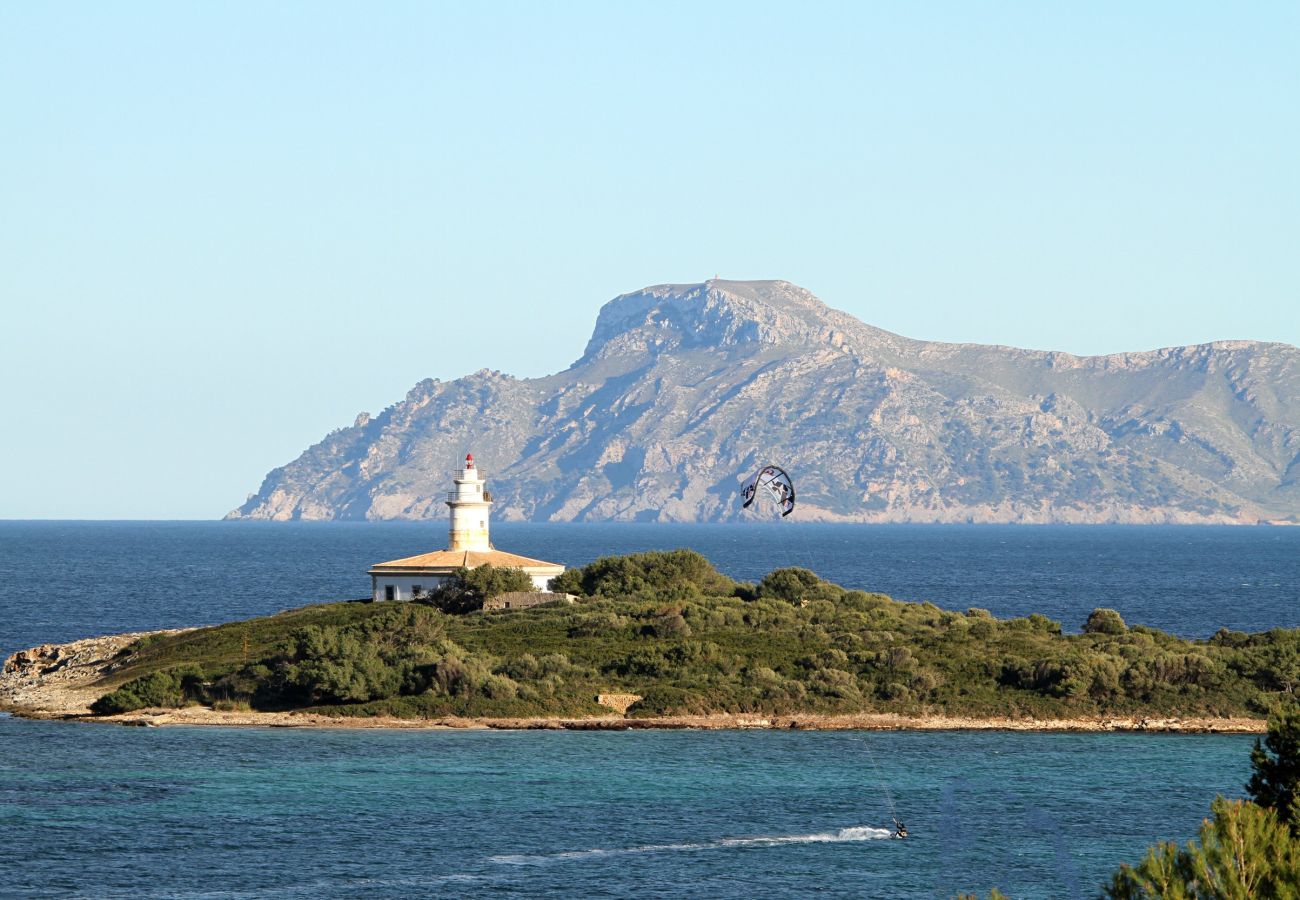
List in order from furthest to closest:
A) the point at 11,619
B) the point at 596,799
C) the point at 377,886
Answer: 1. the point at 11,619
2. the point at 596,799
3. the point at 377,886

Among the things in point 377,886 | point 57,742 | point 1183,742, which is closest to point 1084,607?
point 1183,742

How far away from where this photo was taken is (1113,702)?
70438mm

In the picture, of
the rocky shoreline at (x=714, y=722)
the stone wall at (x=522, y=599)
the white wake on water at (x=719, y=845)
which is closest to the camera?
the white wake on water at (x=719, y=845)

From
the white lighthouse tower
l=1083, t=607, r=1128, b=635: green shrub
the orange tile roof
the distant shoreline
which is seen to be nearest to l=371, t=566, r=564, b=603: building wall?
the orange tile roof

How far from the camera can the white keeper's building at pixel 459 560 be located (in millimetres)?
89062

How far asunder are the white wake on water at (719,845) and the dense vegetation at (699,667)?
2019 centimetres

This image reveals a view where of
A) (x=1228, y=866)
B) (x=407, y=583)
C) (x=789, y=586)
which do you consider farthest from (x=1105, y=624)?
(x=1228, y=866)

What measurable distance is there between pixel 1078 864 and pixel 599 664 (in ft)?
99.8

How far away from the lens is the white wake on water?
46156 millimetres

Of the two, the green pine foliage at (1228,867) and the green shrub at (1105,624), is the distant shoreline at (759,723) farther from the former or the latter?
the green pine foliage at (1228,867)

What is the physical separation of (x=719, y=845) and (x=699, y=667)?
25.7m

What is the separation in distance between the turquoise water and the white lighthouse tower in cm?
2337

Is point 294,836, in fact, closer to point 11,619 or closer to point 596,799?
point 596,799

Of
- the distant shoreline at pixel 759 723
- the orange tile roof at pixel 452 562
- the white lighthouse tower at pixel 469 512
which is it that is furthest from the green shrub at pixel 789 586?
the distant shoreline at pixel 759 723
